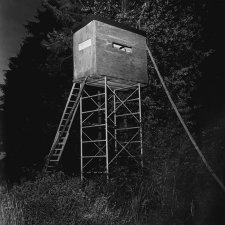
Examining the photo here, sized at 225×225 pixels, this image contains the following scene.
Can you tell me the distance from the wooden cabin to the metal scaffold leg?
1.67ft

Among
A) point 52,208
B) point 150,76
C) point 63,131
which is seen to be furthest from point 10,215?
point 150,76

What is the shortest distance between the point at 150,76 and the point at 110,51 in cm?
450

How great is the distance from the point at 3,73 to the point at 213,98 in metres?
15.6

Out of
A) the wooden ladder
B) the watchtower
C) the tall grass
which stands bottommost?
the tall grass

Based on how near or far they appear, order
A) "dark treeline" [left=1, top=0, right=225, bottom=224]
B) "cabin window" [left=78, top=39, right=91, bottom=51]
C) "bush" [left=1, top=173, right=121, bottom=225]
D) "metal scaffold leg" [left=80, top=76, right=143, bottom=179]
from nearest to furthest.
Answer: "bush" [left=1, top=173, right=121, bottom=225] < "metal scaffold leg" [left=80, top=76, right=143, bottom=179] < "cabin window" [left=78, top=39, right=91, bottom=51] < "dark treeline" [left=1, top=0, right=225, bottom=224]

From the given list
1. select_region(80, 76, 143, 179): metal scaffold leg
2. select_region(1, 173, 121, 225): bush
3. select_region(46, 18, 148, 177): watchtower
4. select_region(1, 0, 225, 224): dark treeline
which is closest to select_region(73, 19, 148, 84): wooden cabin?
select_region(46, 18, 148, 177): watchtower

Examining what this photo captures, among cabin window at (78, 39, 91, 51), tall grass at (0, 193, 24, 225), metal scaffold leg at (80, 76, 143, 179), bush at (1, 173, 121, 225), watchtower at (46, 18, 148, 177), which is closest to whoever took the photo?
tall grass at (0, 193, 24, 225)

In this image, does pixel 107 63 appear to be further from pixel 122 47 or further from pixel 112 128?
pixel 112 128

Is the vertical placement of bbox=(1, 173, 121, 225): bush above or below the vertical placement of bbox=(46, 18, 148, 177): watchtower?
below

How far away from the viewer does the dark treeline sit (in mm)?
15930

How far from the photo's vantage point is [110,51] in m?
Answer: 12.0

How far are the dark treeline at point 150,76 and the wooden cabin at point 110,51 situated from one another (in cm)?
148

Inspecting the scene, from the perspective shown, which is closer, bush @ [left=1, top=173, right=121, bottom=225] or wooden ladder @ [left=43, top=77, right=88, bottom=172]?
bush @ [left=1, top=173, right=121, bottom=225]

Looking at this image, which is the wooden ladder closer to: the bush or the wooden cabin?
the wooden cabin
